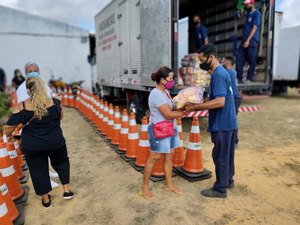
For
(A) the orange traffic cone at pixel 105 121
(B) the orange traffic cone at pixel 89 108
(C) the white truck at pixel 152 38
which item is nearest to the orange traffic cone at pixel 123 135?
(A) the orange traffic cone at pixel 105 121

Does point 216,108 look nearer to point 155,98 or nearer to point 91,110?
point 155,98

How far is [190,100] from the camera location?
3137 millimetres

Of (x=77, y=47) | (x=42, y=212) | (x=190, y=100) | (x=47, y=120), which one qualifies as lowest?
(x=42, y=212)

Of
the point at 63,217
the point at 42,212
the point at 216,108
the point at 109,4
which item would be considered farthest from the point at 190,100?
the point at 109,4

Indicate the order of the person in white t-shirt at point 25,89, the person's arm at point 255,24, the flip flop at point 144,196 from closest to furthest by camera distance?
the flip flop at point 144,196 < the person in white t-shirt at point 25,89 < the person's arm at point 255,24

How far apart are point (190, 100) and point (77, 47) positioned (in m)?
16.7

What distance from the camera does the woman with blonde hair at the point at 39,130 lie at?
9.73 ft

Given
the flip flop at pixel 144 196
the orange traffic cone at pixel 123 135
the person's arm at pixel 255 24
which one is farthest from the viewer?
the person's arm at pixel 255 24

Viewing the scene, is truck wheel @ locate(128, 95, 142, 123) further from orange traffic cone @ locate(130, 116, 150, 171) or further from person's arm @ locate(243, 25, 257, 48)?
person's arm @ locate(243, 25, 257, 48)

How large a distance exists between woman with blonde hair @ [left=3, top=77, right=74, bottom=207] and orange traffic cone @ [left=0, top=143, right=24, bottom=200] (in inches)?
17.7

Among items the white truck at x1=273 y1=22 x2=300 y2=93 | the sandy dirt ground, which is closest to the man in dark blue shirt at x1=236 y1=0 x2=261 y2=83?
the sandy dirt ground

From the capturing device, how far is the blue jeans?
7180 mm

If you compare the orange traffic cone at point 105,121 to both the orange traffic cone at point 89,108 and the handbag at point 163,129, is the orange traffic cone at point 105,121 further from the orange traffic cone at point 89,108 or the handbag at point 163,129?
the handbag at point 163,129

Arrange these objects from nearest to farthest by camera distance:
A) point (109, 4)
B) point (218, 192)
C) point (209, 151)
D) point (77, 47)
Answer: point (218, 192) < point (209, 151) < point (109, 4) < point (77, 47)
